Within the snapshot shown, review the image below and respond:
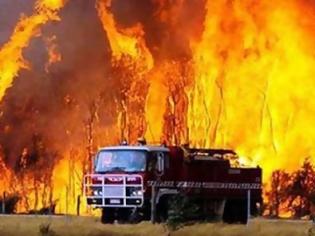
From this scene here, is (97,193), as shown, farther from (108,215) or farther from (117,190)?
(108,215)

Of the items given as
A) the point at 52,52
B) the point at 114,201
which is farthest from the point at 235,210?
the point at 52,52

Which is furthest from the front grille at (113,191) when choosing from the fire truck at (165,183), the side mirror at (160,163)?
the side mirror at (160,163)

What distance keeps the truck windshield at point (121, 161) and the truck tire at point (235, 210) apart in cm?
494

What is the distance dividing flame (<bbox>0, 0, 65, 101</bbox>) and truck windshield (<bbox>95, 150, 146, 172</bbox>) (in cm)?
2127

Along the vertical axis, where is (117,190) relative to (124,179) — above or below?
below

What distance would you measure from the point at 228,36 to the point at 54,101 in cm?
→ 1032

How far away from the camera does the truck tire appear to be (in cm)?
4781

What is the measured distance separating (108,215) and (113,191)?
155 centimetres

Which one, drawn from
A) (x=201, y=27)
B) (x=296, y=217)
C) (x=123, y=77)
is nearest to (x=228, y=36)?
(x=201, y=27)

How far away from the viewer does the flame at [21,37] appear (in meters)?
65.3

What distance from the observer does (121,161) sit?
44.7m

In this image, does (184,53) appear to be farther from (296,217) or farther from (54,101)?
(296,217)

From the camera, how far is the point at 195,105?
217 ft

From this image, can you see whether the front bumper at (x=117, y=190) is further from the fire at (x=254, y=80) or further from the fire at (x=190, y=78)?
the fire at (x=254, y=80)
